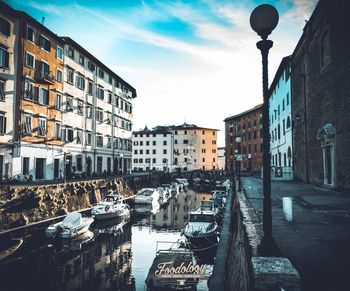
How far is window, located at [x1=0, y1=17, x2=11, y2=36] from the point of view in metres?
25.9

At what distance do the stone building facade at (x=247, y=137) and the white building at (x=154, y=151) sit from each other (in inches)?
773

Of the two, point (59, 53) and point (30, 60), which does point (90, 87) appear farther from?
point (30, 60)

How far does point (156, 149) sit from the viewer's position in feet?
305

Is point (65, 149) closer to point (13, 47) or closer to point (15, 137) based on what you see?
point (15, 137)

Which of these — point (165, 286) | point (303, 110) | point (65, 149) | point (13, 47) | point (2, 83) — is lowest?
point (165, 286)

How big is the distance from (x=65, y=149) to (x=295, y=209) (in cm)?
3005

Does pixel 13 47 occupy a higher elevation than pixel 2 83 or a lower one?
higher

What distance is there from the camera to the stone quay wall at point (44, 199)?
20066 mm

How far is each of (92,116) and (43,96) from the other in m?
10.7

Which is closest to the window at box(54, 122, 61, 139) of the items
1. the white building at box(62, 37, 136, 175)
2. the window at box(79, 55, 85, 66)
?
the white building at box(62, 37, 136, 175)

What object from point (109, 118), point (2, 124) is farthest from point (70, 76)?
point (2, 124)

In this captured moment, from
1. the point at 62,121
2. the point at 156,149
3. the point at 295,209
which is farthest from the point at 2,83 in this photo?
the point at 156,149

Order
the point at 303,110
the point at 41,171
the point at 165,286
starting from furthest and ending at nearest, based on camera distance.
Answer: the point at 41,171 < the point at 303,110 < the point at 165,286

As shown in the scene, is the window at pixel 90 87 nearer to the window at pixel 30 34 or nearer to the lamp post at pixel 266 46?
the window at pixel 30 34
